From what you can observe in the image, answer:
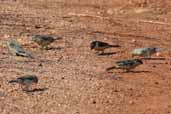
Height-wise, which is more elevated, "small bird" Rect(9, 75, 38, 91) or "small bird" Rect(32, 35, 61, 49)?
"small bird" Rect(9, 75, 38, 91)

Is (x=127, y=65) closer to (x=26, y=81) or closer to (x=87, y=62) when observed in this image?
(x=87, y=62)

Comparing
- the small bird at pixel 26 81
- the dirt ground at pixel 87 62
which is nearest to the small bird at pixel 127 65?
the dirt ground at pixel 87 62

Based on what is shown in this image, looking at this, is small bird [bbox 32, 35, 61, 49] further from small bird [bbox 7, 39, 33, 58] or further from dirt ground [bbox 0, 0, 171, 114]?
small bird [bbox 7, 39, 33, 58]

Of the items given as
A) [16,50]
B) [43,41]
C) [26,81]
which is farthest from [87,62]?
[26,81]

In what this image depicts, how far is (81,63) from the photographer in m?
14.7

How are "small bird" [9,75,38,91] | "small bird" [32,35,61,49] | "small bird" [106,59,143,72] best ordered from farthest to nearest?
"small bird" [32,35,61,49]
"small bird" [106,59,143,72]
"small bird" [9,75,38,91]

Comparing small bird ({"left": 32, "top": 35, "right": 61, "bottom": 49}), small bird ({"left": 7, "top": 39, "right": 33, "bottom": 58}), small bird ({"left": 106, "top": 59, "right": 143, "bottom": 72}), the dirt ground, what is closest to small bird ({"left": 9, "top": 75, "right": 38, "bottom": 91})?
the dirt ground

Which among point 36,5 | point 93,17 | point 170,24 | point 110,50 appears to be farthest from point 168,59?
point 36,5

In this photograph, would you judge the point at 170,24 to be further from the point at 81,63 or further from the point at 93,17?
the point at 81,63

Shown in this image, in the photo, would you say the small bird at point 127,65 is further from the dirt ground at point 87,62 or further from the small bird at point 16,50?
the small bird at point 16,50

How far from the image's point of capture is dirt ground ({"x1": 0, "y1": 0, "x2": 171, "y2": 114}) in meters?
11.3

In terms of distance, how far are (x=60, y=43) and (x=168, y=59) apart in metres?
2.70

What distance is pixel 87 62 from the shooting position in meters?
14.9

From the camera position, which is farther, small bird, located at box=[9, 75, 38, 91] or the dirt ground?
small bird, located at box=[9, 75, 38, 91]
